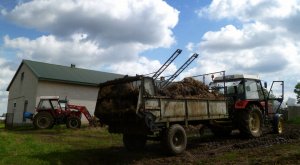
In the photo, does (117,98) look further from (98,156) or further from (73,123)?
(73,123)

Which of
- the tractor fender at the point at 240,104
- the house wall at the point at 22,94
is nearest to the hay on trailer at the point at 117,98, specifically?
the tractor fender at the point at 240,104

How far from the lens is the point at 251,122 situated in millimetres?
16812

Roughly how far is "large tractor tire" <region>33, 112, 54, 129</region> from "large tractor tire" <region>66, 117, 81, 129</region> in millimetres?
1126

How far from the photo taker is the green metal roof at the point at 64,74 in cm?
3086

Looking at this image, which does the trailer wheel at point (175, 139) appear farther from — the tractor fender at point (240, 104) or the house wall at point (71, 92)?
the house wall at point (71, 92)

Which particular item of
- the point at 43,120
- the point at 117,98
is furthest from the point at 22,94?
the point at 117,98

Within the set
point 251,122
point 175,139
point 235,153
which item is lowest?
point 235,153

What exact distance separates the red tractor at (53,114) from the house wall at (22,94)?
17.7 feet

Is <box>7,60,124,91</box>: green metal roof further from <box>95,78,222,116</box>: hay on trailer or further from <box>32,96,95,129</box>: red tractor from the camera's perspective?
<box>95,78,222,116</box>: hay on trailer

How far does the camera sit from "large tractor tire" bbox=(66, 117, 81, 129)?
984 inches

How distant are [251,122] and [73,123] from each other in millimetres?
13092

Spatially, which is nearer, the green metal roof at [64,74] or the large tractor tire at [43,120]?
the large tractor tire at [43,120]

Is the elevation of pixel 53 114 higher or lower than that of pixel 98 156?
higher

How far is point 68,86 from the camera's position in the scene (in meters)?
31.9
